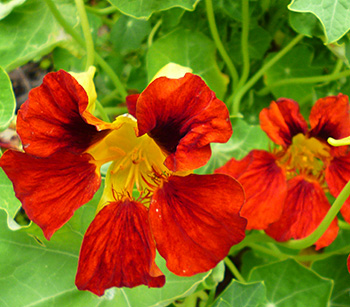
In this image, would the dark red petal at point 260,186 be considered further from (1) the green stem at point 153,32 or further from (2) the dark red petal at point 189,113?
(1) the green stem at point 153,32

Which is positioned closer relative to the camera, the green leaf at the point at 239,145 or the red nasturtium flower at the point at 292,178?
the red nasturtium flower at the point at 292,178

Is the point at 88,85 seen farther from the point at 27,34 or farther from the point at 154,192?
the point at 27,34

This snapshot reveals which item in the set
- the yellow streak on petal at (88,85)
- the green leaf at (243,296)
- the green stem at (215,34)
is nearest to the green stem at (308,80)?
the green stem at (215,34)

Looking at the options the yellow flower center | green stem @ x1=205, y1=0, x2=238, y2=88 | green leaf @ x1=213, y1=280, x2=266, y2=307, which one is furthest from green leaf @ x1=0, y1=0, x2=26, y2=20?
green leaf @ x1=213, y1=280, x2=266, y2=307

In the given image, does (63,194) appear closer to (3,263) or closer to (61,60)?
(3,263)

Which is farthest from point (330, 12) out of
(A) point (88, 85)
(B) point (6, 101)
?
(B) point (6, 101)
